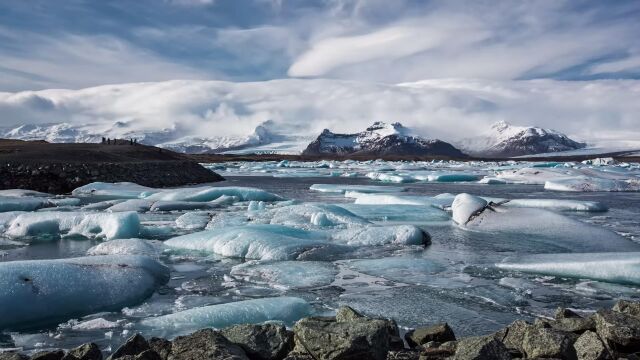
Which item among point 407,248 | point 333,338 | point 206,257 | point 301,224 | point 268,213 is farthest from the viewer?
point 268,213

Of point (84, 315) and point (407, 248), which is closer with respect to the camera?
point (84, 315)

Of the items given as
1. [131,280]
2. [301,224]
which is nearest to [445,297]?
[131,280]

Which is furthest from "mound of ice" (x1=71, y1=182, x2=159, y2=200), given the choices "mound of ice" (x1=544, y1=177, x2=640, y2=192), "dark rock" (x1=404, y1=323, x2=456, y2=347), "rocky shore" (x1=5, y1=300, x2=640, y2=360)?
"mound of ice" (x1=544, y1=177, x2=640, y2=192)

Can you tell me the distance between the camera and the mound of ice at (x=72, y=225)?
10266 millimetres

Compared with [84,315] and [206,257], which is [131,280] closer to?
[84,315]

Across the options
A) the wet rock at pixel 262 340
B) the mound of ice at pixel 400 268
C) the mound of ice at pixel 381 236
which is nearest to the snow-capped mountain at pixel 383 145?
the mound of ice at pixel 381 236

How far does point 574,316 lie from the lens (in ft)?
15.9

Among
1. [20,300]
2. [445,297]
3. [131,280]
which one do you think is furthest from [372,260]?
[20,300]

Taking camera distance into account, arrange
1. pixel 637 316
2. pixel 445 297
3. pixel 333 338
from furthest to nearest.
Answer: pixel 445 297 → pixel 637 316 → pixel 333 338

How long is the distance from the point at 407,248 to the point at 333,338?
518 centimetres

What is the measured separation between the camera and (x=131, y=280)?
6.20m

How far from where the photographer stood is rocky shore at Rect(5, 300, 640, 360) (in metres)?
3.81

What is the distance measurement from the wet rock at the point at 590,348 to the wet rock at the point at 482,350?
666 millimetres

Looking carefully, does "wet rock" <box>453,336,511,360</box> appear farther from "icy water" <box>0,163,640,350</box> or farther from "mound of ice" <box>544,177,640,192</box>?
"mound of ice" <box>544,177,640,192</box>
